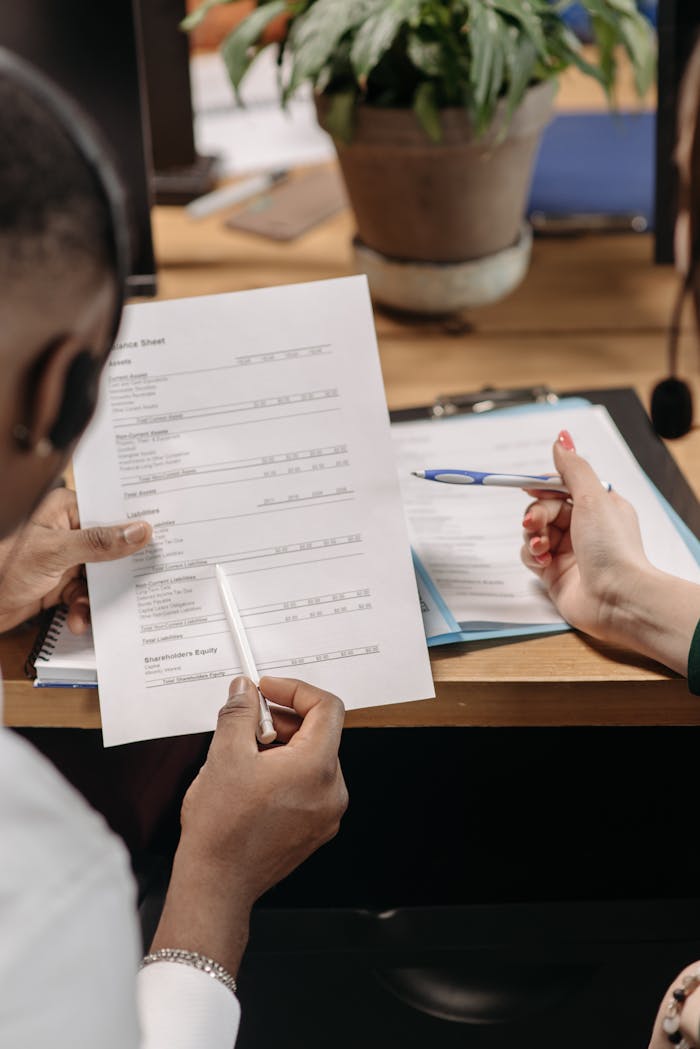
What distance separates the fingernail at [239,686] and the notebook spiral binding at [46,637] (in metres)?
0.15

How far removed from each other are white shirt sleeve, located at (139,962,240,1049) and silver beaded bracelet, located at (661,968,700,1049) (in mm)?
286

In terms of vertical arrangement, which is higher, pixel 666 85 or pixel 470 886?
pixel 666 85

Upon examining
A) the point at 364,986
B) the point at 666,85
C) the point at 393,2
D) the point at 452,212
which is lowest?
the point at 364,986

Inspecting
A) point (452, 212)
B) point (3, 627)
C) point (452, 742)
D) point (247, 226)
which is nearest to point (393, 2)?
point (452, 212)

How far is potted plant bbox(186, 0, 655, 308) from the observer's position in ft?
3.51

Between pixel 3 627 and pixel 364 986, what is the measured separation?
1.35 ft

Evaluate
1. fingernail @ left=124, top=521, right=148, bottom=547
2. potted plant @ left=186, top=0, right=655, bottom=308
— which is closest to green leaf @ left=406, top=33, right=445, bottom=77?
potted plant @ left=186, top=0, right=655, bottom=308

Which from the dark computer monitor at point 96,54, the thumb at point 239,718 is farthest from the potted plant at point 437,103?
the thumb at point 239,718

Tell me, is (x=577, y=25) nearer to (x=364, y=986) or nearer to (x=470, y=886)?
(x=470, y=886)

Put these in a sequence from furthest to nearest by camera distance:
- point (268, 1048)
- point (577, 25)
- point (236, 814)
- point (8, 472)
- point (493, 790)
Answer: point (577, 25) → point (493, 790) → point (268, 1048) → point (236, 814) → point (8, 472)

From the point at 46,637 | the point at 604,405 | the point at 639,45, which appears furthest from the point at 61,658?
the point at 639,45

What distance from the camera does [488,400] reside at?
1.08 m

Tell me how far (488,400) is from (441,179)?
0.92 ft

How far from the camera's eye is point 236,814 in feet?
2.32
